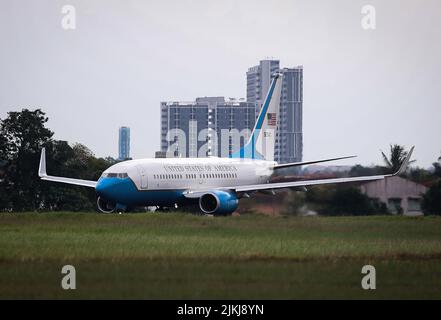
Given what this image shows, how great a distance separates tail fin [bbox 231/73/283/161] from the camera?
69.5 meters

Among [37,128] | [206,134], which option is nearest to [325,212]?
[37,128]

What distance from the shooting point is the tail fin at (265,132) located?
228 feet

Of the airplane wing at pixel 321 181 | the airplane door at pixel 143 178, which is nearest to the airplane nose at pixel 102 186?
the airplane door at pixel 143 178

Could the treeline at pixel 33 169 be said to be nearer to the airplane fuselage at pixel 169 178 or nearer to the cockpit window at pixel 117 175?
the airplane fuselage at pixel 169 178

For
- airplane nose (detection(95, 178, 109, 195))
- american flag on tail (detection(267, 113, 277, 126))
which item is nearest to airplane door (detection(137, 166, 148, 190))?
airplane nose (detection(95, 178, 109, 195))

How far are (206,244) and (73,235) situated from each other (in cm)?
532

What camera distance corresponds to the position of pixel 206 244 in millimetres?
33625

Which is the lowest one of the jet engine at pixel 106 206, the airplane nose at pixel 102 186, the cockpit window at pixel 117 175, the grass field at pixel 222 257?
the grass field at pixel 222 257

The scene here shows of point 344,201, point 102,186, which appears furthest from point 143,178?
point 344,201

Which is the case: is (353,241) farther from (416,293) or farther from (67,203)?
(67,203)

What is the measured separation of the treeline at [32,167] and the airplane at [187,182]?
48.5 ft

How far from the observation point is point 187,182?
60.7 meters

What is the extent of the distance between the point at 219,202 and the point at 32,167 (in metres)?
26.7

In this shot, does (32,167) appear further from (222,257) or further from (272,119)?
(222,257)
